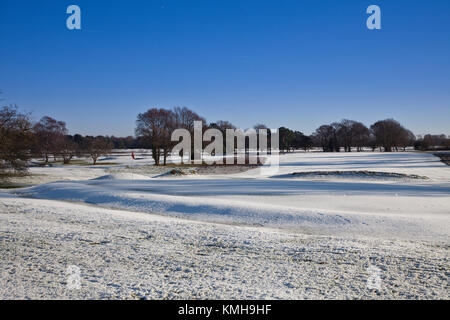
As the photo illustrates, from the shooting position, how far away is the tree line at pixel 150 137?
28.7 m

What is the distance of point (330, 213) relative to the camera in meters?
11.9

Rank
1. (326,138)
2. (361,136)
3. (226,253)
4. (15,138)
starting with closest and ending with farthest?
(226,253) → (15,138) → (361,136) → (326,138)

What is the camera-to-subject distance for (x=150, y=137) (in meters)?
55.8

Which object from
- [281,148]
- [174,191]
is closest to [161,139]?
[174,191]

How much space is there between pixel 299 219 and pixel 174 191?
34.6 ft

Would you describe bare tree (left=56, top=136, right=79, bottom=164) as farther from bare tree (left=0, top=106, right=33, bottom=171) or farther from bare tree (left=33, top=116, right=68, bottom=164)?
bare tree (left=0, top=106, right=33, bottom=171)

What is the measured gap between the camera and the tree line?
28.7m

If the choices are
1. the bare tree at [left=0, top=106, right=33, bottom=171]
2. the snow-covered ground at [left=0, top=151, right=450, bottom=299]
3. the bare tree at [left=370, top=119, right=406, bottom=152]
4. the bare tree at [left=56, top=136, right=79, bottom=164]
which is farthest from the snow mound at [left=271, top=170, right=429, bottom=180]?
the bare tree at [left=370, top=119, right=406, bottom=152]

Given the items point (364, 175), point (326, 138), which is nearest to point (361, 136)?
point (326, 138)

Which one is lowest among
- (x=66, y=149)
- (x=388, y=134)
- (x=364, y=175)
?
(x=364, y=175)

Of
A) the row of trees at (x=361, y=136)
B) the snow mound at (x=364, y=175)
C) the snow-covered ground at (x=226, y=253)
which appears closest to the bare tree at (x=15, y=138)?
the snow-covered ground at (x=226, y=253)

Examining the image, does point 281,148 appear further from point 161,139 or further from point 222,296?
point 222,296

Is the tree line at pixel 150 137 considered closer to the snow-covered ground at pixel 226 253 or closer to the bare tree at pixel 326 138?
the bare tree at pixel 326 138

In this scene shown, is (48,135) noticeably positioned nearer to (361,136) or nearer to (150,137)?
(150,137)
